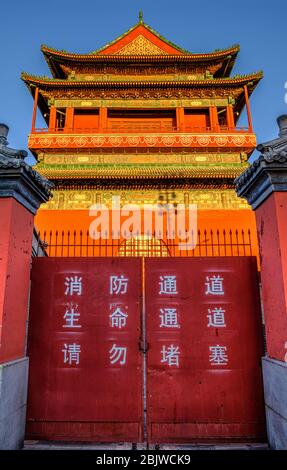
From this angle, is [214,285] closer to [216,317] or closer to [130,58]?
[216,317]

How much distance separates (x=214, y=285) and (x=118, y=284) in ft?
4.18

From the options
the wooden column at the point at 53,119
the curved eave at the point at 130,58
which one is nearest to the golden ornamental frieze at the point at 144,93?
the wooden column at the point at 53,119

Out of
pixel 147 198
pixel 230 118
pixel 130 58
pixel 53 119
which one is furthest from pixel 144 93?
pixel 147 198

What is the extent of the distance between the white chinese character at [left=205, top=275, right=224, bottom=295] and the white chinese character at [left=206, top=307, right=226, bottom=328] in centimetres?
22

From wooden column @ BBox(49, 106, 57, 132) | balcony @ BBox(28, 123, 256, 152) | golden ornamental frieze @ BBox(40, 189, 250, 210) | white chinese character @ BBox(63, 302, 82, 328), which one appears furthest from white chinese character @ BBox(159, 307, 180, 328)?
wooden column @ BBox(49, 106, 57, 132)

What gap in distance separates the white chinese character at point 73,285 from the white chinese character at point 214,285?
66.4 inches

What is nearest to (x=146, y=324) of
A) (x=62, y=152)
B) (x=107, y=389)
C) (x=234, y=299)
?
(x=107, y=389)

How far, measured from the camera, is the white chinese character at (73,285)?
14.1 feet

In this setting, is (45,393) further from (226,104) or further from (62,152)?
(226,104)

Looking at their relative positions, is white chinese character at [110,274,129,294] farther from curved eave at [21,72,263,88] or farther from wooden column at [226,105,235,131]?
curved eave at [21,72,263,88]

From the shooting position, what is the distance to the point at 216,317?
4199mm

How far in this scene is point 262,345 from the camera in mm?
4066

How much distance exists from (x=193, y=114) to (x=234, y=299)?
14.7m

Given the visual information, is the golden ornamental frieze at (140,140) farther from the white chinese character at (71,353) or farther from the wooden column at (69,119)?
the white chinese character at (71,353)
